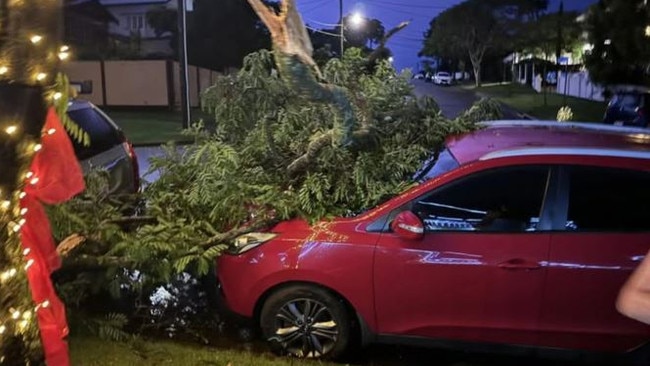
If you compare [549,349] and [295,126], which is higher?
[295,126]

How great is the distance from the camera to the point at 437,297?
417 centimetres

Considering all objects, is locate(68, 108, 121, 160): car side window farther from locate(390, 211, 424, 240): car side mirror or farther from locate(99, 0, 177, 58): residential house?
locate(99, 0, 177, 58): residential house

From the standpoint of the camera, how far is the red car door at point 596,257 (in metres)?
3.95

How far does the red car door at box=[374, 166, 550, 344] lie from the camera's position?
13.3 feet

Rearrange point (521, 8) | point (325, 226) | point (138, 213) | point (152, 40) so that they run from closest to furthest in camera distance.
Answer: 1. point (325, 226)
2. point (138, 213)
3. point (152, 40)
4. point (521, 8)

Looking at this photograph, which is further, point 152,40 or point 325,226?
point 152,40

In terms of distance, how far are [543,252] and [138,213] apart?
3.04 meters

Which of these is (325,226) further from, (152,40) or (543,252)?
(152,40)

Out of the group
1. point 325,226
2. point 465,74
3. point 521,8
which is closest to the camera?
point 325,226

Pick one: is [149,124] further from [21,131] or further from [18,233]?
[21,131]

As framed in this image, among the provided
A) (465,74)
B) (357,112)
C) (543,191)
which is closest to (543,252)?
(543,191)

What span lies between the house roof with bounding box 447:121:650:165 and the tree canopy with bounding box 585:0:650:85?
54.5 ft

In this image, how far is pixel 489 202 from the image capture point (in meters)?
4.19

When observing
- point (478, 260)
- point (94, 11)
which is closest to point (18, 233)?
point (478, 260)
